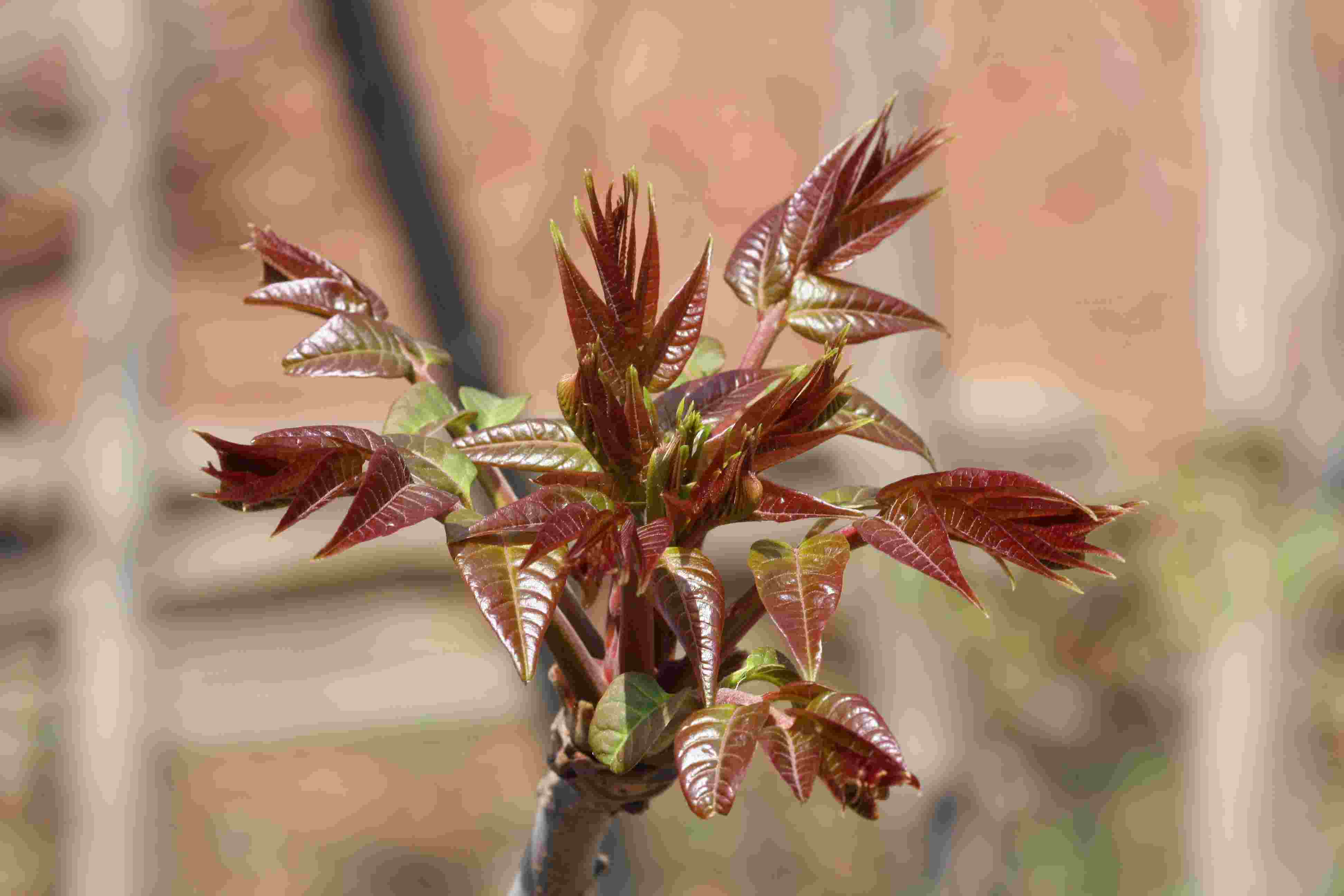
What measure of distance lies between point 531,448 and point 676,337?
79mm

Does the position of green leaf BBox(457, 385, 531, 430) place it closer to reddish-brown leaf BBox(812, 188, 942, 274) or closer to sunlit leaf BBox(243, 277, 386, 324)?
sunlit leaf BBox(243, 277, 386, 324)

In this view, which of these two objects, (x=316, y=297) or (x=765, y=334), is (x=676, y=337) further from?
(x=316, y=297)

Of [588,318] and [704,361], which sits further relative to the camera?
[704,361]

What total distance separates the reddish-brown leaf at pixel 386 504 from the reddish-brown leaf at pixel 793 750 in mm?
145

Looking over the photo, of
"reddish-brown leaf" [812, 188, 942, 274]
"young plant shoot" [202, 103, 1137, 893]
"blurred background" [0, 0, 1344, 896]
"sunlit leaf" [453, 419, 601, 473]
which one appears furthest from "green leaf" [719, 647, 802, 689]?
"blurred background" [0, 0, 1344, 896]

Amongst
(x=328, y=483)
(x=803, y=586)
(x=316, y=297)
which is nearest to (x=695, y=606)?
(x=803, y=586)

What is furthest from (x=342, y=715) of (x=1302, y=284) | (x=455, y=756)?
(x=1302, y=284)

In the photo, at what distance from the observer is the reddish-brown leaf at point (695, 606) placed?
0.35m

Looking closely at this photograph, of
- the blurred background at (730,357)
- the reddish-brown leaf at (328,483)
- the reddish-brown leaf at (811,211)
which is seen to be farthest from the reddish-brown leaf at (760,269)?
the blurred background at (730,357)

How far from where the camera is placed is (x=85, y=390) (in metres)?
0.98

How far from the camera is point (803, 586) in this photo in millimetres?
364

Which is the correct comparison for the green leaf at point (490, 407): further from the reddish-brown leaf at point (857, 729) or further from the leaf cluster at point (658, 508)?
the reddish-brown leaf at point (857, 729)

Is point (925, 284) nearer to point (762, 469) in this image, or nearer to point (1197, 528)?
point (1197, 528)

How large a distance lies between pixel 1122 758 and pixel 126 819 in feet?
3.34
